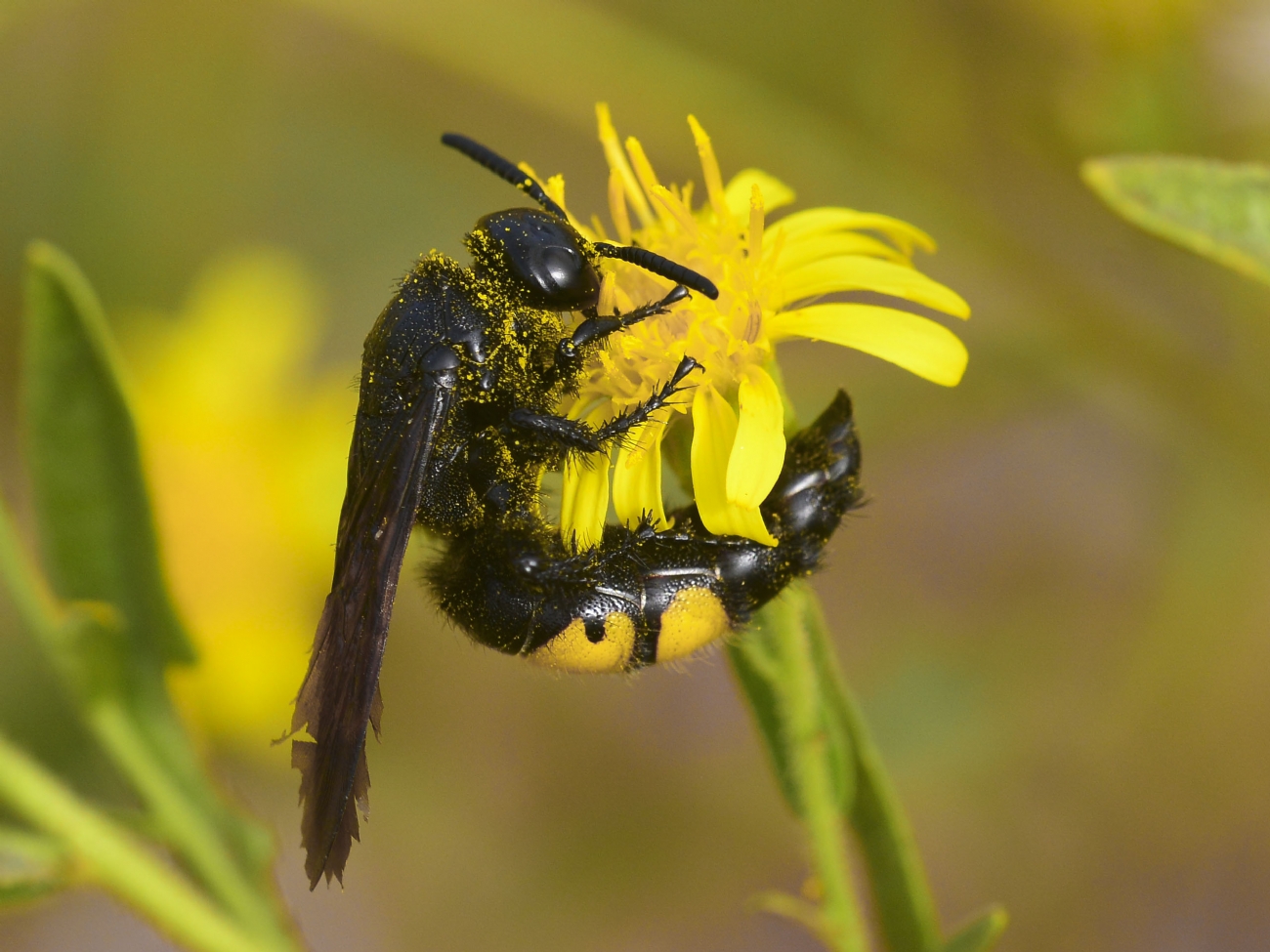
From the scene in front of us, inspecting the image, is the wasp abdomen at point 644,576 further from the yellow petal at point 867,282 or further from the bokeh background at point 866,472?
the bokeh background at point 866,472

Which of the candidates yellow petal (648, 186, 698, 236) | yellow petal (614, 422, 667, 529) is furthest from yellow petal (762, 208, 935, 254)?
yellow petal (614, 422, 667, 529)

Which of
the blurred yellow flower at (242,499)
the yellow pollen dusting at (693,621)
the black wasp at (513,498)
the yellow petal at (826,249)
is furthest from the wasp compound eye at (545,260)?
the blurred yellow flower at (242,499)

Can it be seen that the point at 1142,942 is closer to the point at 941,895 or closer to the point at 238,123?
the point at 941,895

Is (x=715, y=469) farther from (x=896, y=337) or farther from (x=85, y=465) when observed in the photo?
(x=85, y=465)

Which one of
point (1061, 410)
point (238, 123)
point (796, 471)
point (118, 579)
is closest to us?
point (796, 471)

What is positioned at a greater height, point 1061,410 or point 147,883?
point 1061,410

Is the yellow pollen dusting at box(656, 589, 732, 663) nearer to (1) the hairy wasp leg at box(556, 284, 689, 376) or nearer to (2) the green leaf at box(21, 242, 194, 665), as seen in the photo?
(1) the hairy wasp leg at box(556, 284, 689, 376)

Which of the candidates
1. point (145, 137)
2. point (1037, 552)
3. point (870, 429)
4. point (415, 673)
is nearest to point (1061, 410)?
point (1037, 552)
